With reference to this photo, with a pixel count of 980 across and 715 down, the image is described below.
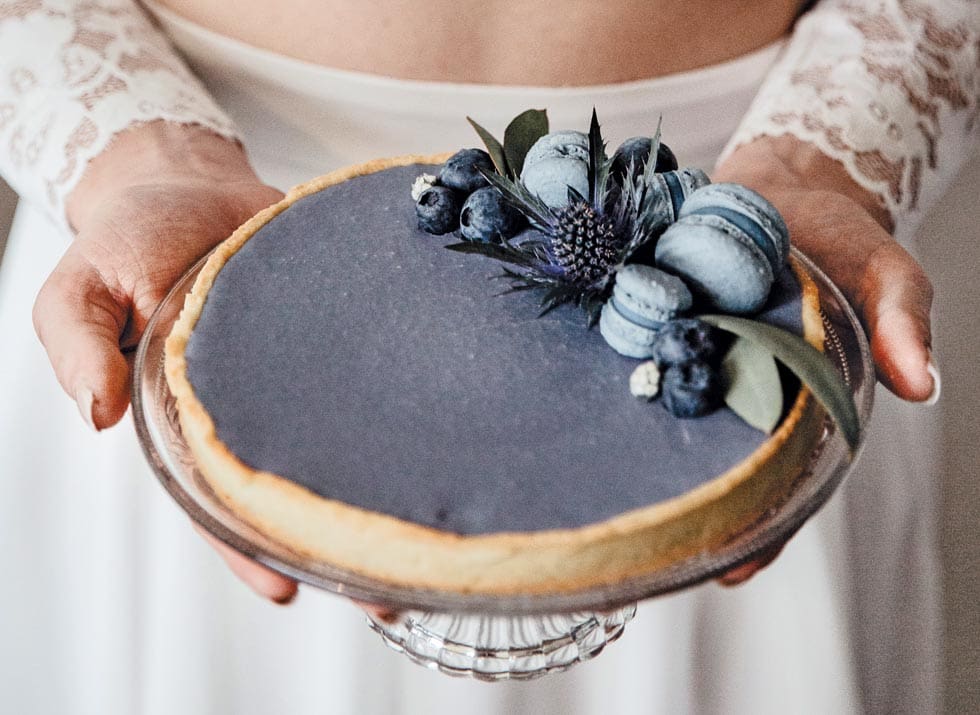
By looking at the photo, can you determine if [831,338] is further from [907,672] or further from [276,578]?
[907,672]

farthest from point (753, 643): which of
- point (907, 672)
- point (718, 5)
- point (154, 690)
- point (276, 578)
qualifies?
point (718, 5)

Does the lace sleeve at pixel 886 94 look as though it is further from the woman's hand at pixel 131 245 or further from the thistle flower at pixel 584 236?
the woman's hand at pixel 131 245

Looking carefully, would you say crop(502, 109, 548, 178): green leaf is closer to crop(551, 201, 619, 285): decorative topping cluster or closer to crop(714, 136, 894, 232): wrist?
crop(551, 201, 619, 285): decorative topping cluster

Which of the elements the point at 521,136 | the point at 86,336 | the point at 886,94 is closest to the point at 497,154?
the point at 521,136

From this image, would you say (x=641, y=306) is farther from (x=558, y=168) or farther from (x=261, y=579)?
(x=261, y=579)

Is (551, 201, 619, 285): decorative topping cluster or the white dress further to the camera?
the white dress

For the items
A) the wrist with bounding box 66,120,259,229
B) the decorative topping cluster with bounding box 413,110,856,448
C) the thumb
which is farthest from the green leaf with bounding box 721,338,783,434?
the wrist with bounding box 66,120,259,229

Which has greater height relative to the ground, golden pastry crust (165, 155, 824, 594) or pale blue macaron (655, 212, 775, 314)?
pale blue macaron (655, 212, 775, 314)
